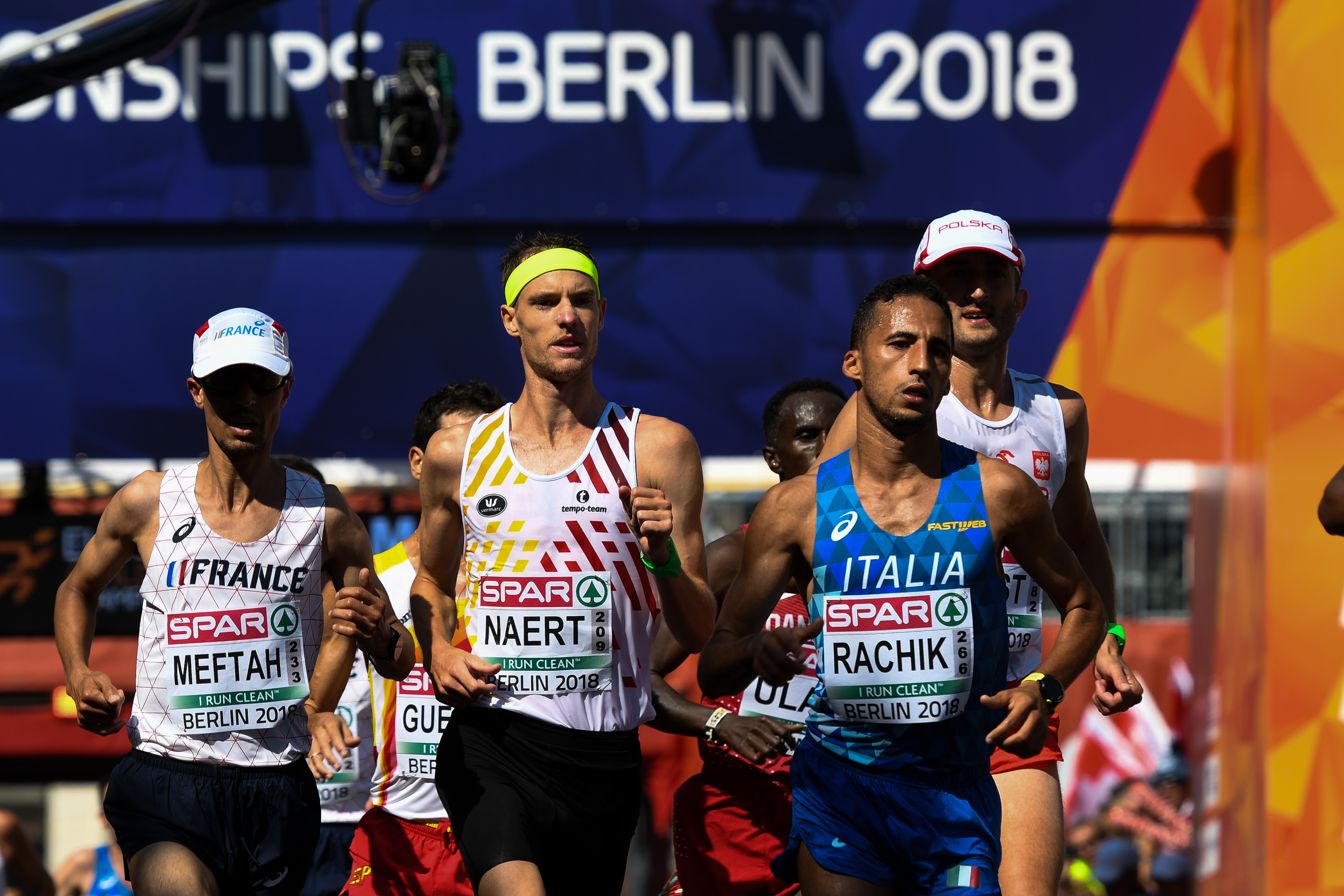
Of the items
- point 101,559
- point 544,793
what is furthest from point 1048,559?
point 101,559

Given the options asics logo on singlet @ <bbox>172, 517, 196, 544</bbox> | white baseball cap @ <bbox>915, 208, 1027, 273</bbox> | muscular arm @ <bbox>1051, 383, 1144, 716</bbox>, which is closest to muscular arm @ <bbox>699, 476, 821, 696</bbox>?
white baseball cap @ <bbox>915, 208, 1027, 273</bbox>

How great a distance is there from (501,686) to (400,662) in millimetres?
338

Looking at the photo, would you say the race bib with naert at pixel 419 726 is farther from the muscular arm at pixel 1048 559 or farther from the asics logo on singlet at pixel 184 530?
the muscular arm at pixel 1048 559

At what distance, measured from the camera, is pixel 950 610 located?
4.10m

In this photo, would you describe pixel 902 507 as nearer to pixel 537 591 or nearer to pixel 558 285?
pixel 537 591

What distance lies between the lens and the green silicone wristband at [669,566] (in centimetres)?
434

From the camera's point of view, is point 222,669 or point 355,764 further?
point 355,764

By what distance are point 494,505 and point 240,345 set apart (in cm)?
96

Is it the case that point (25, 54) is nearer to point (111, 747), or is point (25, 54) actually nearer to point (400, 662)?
point (111, 747)

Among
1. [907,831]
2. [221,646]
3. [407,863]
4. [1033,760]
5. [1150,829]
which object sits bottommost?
[1150,829]

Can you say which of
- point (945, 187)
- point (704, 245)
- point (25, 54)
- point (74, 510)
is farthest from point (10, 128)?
point (945, 187)

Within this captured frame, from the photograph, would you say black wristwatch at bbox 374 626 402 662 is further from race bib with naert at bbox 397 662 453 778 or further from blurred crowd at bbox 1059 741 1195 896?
blurred crowd at bbox 1059 741 1195 896

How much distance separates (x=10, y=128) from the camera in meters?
10.0

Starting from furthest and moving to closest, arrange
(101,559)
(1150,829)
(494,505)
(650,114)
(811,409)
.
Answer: (650,114)
(1150,829)
(811,409)
(101,559)
(494,505)
